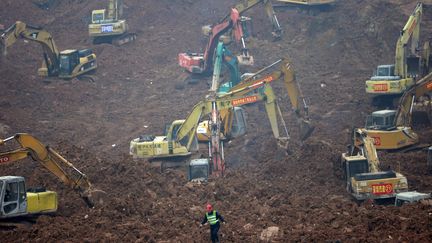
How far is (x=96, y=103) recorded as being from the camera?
46.9 m

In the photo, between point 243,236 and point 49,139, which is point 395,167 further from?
point 49,139

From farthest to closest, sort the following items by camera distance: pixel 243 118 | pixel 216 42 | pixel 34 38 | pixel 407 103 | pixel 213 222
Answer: pixel 34 38
pixel 216 42
pixel 243 118
pixel 407 103
pixel 213 222

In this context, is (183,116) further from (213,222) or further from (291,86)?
(213,222)

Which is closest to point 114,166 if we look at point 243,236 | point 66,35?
point 243,236

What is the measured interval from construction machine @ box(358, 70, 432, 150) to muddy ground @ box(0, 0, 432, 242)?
90cm

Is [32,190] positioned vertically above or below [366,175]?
above

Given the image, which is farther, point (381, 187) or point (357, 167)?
point (357, 167)

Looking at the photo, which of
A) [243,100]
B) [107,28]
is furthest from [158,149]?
[107,28]

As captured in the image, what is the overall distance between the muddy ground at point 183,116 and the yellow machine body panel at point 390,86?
5.62 feet

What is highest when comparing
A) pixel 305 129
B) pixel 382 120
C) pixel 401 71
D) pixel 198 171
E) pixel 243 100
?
pixel 401 71

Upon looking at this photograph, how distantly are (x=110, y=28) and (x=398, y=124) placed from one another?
27400 millimetres

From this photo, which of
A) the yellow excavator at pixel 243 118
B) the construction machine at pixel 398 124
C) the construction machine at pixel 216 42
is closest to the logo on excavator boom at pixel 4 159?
the yellow excavator at pixel 243 118

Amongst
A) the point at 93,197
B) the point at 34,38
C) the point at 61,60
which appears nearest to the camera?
the point at 93,197

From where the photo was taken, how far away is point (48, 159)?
25922 millimetres
